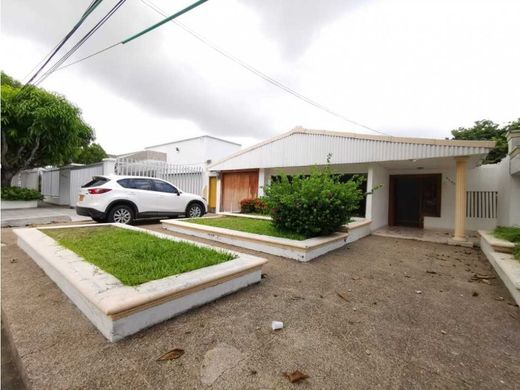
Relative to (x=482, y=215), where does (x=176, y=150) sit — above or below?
above

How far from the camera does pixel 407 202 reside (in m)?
9.78

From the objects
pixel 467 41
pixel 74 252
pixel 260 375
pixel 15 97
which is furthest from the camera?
pixel 15 97

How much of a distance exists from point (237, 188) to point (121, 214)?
549cm

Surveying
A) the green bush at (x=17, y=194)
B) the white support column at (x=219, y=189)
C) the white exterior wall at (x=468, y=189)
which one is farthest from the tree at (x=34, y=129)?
the white exterior wall at (x=468, y=189)

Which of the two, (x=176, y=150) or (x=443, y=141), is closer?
(x=443, y=141)

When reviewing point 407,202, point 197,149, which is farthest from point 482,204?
point 197,149

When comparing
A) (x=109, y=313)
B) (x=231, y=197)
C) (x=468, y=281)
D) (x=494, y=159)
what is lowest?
(x=468, y=281)

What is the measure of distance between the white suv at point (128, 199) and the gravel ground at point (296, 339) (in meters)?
3.43

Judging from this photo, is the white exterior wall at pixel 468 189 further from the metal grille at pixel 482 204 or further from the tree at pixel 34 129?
the tree at pixel 34 129

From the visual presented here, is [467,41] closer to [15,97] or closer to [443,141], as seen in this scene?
[443,141]

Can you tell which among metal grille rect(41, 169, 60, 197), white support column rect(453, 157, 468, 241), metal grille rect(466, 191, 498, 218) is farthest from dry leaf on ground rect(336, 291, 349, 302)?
metal grille rect(41, 169, 60, 197)

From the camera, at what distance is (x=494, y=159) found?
14.7m

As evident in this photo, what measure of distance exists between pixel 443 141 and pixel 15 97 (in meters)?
15.3

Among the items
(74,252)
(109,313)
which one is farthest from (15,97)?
(109,313)
